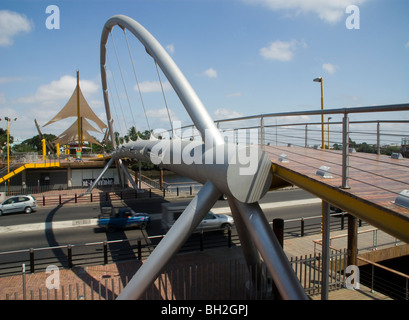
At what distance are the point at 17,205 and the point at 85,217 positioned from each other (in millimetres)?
5596

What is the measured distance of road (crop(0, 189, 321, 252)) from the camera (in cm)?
1445

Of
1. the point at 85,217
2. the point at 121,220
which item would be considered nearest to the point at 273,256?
the point at 121,220

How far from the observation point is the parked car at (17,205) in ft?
68.2

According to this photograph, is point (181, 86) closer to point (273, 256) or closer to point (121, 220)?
point (273, 256)

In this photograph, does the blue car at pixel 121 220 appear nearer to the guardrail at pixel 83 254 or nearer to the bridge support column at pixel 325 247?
the guardrail at pixel 83 254

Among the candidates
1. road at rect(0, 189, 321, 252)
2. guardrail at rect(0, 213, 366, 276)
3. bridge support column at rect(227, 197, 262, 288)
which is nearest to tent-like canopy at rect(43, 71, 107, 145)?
road at rect(0, 189, 321, 252)

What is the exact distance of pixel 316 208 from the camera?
2147 centimetres

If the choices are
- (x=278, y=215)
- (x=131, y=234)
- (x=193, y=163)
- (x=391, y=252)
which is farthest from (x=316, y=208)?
(x=193, y=163)

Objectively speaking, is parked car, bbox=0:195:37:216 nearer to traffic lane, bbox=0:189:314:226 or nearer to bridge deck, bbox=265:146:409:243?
traffic lane, bbox=0:189:314:226

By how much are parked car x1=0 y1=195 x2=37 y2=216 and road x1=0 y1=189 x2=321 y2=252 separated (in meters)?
0.44

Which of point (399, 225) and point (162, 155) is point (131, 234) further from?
point (399, 225)

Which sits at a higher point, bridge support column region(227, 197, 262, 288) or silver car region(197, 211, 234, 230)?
bridge support column region(227, 197, 262, 288)
